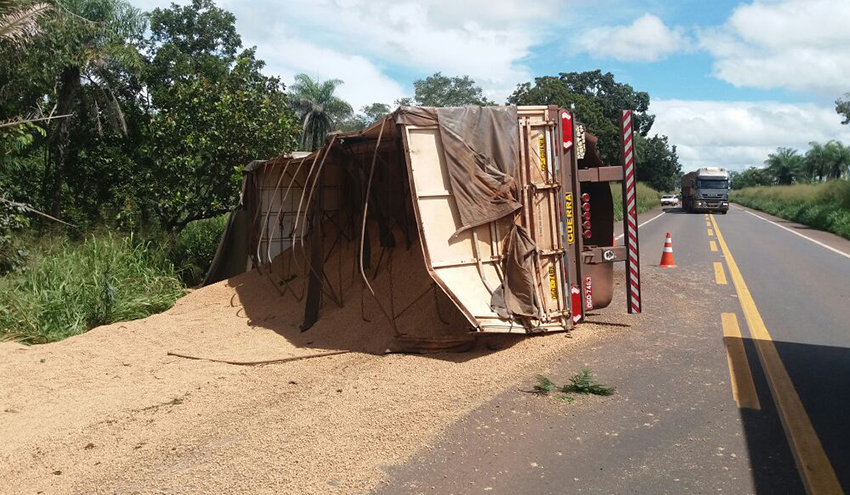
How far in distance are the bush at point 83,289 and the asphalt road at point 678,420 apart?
23.6ft

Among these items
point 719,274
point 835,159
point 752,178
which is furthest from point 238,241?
point 752,178

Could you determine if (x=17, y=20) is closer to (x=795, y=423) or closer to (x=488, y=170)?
(x=488, y=170)

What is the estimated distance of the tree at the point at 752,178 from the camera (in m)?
107

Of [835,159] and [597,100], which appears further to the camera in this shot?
[835,159]

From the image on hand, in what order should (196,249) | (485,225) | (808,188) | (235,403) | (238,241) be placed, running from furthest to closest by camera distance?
(808,188) < (196,249) < (238,241) < (485,225) < (235,403)

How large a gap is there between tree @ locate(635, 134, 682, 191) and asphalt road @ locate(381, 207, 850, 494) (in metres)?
64.3

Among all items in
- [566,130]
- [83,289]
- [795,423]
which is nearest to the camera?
[795,423]

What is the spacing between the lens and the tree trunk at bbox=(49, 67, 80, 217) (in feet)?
47.3

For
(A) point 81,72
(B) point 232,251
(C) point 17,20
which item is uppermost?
(A) point 81,72

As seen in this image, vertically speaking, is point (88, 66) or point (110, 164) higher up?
point (88, 66)

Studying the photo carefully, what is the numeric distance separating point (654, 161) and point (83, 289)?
70.1 m

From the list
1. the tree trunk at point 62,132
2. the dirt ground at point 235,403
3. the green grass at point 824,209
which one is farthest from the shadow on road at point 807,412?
the green grass at point 824,209

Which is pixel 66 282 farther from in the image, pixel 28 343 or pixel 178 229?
pixel 178 229

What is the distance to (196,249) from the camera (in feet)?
49.2
